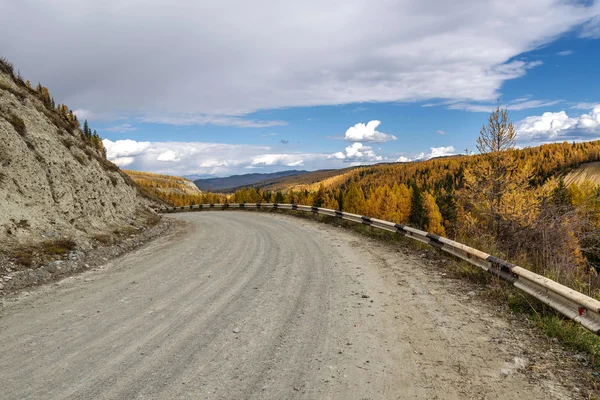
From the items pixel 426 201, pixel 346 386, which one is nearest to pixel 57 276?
pixel 346 386

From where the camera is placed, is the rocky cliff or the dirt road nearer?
the dirt road

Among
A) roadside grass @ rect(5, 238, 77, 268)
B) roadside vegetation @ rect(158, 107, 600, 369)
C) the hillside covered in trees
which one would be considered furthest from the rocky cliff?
the hillside covered in trees

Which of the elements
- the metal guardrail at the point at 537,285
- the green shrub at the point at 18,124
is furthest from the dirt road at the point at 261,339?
the green shrub at the point at 18,124

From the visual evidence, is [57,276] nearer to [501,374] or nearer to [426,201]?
[501,374]

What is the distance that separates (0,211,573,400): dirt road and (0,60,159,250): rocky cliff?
396cm

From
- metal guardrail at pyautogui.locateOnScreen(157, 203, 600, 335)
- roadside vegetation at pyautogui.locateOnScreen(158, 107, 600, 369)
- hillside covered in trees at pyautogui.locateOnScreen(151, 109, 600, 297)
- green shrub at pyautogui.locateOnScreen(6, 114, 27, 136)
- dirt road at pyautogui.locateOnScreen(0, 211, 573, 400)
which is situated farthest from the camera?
green shrub at pyautogui.locateOnScreen(6, 114, 27, 136)

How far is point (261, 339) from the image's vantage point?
454cm

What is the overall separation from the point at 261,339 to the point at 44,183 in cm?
1209

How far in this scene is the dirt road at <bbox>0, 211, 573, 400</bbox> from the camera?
3.48 metres

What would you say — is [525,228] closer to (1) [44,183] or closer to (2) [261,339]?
(2) [261,339]

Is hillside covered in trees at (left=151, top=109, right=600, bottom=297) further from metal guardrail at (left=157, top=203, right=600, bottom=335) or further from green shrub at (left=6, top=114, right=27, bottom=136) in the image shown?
green shrub at (left=6, top=114, right=27, bottom=136)

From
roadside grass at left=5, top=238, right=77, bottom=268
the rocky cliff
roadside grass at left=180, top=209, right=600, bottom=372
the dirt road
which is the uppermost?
the rocky cliff

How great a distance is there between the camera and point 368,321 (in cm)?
512

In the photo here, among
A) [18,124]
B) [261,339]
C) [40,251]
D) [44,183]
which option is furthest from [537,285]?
[18,124]
